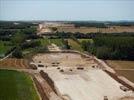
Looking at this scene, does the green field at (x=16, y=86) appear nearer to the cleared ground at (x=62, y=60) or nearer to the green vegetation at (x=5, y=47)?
the cleared ground at (x=62, y=60)

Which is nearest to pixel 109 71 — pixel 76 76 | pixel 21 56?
pixel 76 76

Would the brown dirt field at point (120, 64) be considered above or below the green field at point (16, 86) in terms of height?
below

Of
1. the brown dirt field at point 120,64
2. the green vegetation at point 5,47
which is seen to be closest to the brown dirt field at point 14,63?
the green vegetation at point 5,47

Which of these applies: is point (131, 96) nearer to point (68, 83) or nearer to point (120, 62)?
point (68, 83)

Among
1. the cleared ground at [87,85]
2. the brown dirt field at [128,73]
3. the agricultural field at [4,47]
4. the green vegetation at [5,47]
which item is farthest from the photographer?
the green vegetation at [5,47]

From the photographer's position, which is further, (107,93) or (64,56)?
(64,56)

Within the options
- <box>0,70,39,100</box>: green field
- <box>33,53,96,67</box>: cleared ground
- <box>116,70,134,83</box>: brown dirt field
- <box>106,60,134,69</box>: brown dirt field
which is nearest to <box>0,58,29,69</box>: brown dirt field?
<box>33,53,96,67</box>: cleared ground
